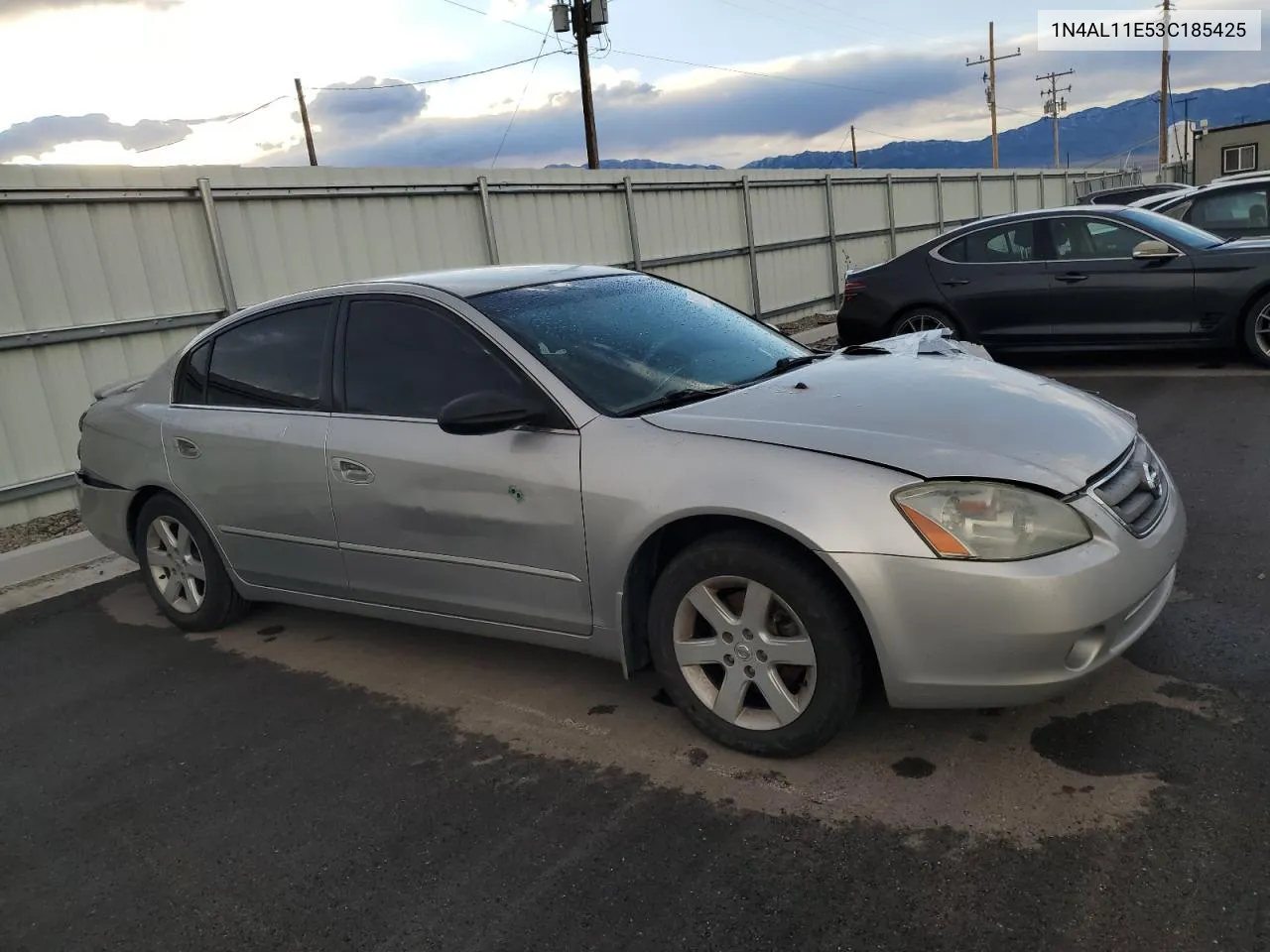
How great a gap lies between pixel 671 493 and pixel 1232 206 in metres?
9.78

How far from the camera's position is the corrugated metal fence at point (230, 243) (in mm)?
6973

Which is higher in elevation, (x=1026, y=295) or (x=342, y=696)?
(x=1026, y=295)

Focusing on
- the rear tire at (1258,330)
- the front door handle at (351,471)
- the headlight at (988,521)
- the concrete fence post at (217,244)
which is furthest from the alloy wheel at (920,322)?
the headlight at (988,521)

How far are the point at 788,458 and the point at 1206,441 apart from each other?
461cm

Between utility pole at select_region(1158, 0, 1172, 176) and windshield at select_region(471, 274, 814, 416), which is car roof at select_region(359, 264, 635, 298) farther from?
utility pole at select_region(1158, 0, 1172, 176)

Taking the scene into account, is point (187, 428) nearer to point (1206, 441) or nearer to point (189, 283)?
point (189, 283)

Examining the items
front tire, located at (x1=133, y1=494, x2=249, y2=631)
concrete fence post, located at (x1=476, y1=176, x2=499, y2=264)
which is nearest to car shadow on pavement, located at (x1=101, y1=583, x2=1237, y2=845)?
front tire, located at (x1=133, y1=494, x2=249, y2=631)

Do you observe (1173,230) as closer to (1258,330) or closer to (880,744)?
(1258,330)

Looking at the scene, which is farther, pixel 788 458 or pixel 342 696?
pixel 342 696

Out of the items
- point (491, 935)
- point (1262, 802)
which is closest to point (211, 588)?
point (491, 935)

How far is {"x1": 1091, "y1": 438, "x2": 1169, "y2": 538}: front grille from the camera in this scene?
2.93m

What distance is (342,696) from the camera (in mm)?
3953

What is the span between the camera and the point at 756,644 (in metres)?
2.98

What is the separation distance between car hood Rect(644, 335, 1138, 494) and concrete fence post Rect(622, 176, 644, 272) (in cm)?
869
